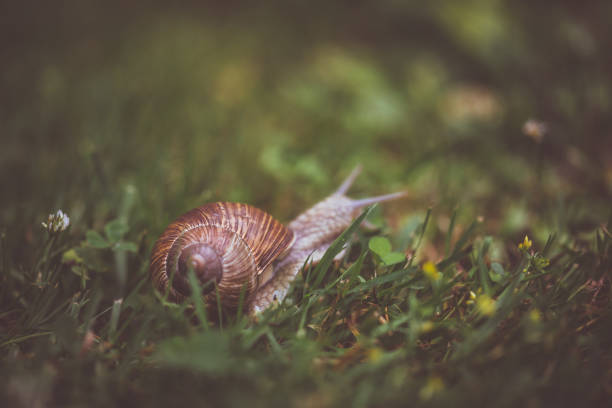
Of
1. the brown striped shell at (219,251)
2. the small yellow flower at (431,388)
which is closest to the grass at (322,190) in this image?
the small yellow flower at (431,388)

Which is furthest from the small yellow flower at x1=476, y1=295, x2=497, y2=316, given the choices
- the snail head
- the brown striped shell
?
the snail head

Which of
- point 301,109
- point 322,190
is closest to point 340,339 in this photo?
point 322,190

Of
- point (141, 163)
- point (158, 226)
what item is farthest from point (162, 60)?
point (158, 226)

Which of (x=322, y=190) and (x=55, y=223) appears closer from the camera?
(x=55, y=223)

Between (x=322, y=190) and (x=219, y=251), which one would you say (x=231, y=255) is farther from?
(x=322, y=190)

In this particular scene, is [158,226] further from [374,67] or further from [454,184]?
[374,67]

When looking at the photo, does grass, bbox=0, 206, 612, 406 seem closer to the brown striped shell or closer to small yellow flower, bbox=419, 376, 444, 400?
small yellow flower, bbox=419, 376, 444, 400
